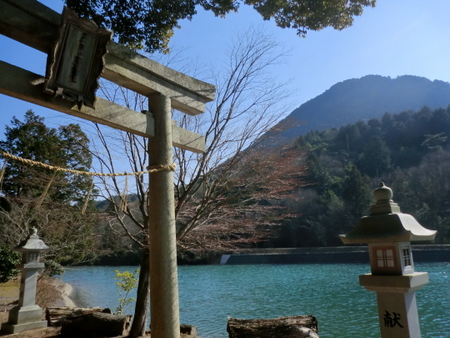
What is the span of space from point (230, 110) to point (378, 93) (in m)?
100

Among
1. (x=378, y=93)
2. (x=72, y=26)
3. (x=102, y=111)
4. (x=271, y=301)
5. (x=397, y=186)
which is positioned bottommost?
(x=271, y=301)

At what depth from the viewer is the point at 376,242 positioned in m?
2.46

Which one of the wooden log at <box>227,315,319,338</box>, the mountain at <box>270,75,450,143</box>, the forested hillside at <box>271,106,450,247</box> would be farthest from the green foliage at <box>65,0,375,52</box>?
the mountain at <box>270,75,450,143</box>

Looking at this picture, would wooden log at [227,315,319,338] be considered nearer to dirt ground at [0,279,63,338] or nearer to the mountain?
dirt ground at [0,279,63,338]

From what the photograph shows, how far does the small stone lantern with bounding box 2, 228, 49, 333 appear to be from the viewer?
5465 mm

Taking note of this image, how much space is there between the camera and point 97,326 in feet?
14.7

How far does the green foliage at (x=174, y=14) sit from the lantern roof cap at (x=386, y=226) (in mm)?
2627

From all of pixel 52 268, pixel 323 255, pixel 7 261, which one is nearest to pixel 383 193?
pixel 7 261

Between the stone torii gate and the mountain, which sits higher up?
the mountain

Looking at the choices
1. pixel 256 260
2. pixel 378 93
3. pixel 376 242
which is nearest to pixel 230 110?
pixel 376 242

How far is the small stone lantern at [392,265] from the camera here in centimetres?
229

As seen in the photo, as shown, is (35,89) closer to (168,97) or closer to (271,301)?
(168,97)

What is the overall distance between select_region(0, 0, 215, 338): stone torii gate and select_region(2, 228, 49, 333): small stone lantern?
440 centimetres

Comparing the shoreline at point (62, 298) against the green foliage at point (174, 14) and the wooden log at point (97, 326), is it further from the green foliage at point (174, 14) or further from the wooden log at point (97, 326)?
the green foliage at point (174, 14)
